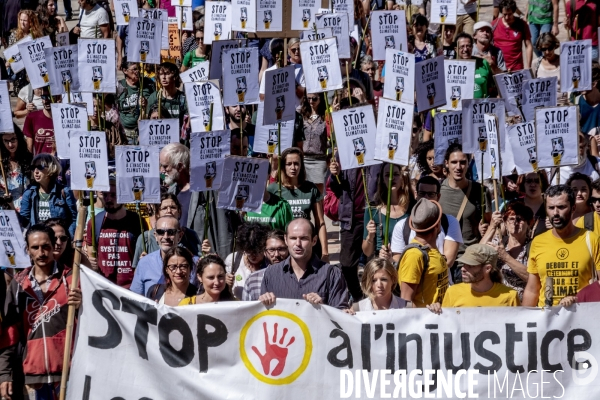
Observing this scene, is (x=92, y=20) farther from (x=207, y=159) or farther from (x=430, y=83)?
(x=207, y=159)

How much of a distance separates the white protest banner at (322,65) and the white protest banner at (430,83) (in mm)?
716

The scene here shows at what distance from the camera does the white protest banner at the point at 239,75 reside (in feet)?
42.0

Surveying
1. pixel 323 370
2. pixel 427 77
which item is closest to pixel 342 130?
pixel 427 77

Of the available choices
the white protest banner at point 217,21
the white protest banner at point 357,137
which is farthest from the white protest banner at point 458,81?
the white protest banner at point 217,21

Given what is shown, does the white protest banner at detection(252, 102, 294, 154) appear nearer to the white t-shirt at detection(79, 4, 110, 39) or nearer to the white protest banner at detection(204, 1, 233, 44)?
the white protest banner at detection(204, 1, 233, 44)

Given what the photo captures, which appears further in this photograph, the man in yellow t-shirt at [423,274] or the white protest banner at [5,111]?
the white protest banner at [5,111]

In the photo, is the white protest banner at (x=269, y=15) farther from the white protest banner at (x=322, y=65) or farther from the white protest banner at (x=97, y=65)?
the white protest banner at (x=97, y=65)

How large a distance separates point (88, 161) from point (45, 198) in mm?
1247

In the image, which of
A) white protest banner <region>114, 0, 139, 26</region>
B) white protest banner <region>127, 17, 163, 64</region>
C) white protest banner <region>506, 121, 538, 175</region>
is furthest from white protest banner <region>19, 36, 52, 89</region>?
white protest banner <region>506, 121, 538, 175</region>

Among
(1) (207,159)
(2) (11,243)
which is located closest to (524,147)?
(1) (207,159)

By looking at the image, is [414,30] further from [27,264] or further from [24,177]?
[27,264]

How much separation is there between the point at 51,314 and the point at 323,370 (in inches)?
71.4

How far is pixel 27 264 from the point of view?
9.71 m

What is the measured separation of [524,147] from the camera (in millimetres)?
11617
